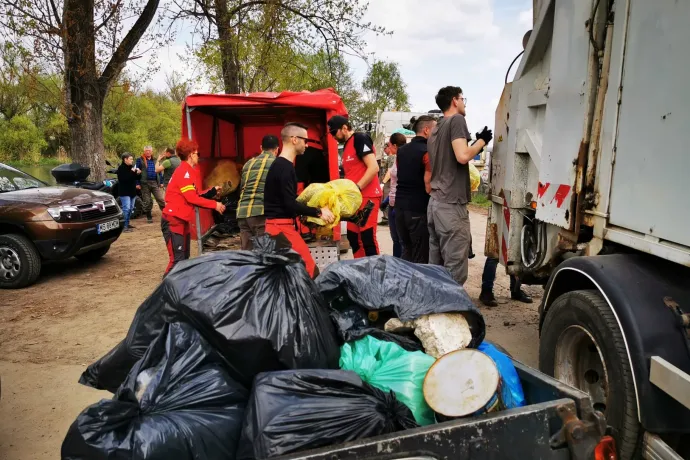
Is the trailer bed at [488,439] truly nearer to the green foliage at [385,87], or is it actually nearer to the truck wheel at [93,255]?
the truck wheel at [93,255]

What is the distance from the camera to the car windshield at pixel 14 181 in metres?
7.14

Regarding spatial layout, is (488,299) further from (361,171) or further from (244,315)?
(244,315)

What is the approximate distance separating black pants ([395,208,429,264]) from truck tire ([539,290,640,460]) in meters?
2.43

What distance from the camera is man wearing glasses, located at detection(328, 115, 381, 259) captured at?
554 cm

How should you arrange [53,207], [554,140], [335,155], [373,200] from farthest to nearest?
[53,207] < [335,155] < [373,200] < [554,140]

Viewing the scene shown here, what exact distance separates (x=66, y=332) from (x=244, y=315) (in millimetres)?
4017

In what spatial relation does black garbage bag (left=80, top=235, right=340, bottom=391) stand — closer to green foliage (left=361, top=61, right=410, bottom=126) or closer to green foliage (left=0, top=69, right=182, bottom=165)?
green foliage (left=0, top=69, right=182, bottom=165)

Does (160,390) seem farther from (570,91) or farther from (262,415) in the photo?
(570,91)

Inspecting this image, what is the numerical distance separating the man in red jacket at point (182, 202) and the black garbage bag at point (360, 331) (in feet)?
13.4

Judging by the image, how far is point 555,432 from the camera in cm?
167

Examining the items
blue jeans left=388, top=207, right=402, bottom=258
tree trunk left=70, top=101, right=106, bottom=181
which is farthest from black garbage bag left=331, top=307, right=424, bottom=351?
tree trunk left=70, top=101, right=106, bottom=181

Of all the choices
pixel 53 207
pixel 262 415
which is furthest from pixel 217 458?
pixel 53 207

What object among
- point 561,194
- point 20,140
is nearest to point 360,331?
point 561,194

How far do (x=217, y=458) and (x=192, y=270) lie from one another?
794 millimetres
